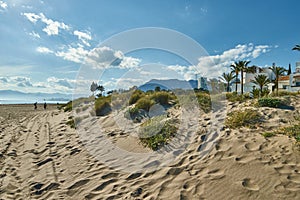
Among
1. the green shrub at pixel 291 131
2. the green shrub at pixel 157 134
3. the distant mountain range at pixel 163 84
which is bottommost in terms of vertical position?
the green shrub at pixel 157 134

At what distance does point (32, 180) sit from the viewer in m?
4.89

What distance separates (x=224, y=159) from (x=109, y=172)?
102 inches

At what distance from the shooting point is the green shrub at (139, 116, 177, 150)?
596cm

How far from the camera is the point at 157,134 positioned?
21.4 feet

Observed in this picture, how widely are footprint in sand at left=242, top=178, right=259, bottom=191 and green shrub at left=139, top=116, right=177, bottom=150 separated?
2554 millimetres

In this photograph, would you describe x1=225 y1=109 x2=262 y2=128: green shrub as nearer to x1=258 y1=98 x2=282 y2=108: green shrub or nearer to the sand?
the sand

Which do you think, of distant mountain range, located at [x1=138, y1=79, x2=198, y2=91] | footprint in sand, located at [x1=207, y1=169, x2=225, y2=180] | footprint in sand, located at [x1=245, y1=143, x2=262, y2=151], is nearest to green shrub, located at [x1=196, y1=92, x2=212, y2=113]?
footprint in sand, located at [x1=245, y1=143, x2=262, y2=151]

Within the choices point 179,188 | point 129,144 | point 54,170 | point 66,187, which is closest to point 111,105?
point 129,144

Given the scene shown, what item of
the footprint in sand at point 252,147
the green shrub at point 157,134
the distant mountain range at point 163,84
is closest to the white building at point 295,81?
the distant mountain range at point 163,84

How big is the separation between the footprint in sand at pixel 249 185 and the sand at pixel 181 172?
0.02m

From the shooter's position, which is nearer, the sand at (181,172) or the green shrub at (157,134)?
the sand at (181,172)

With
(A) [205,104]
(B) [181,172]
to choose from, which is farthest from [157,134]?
(A) [205,104]

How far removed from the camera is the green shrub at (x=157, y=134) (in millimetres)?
5963

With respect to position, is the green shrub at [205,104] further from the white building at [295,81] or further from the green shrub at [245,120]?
the white building at [295,81]
